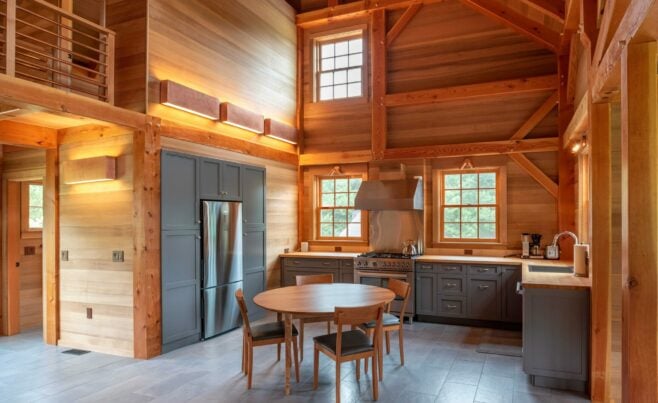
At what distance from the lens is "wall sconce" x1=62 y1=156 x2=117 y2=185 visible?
14.7 feet

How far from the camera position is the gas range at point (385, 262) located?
19.4ft

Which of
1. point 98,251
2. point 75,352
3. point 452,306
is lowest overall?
point 75,352

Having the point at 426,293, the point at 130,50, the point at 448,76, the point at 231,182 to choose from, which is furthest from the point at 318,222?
the point at 130,50

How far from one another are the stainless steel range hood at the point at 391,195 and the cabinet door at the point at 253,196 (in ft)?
4.76

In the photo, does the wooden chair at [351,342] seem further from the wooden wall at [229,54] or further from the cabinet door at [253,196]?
the wooden wall at [229,54]

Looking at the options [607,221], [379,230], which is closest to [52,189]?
[379,230]

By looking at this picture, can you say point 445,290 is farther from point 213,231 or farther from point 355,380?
point 213,231

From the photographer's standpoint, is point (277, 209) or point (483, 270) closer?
point (483, 270)

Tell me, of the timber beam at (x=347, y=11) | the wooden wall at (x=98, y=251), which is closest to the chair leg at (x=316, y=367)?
the wooden wall at (x=98, y=251)

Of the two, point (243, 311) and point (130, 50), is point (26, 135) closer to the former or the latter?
point (130, 50)

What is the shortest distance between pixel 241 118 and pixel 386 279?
3018 mm

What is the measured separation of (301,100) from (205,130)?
2619 millimetres

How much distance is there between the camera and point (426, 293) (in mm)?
5883

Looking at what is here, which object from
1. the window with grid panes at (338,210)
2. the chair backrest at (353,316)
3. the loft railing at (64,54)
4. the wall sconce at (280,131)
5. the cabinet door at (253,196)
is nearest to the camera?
the chair backrest at (353,316)
